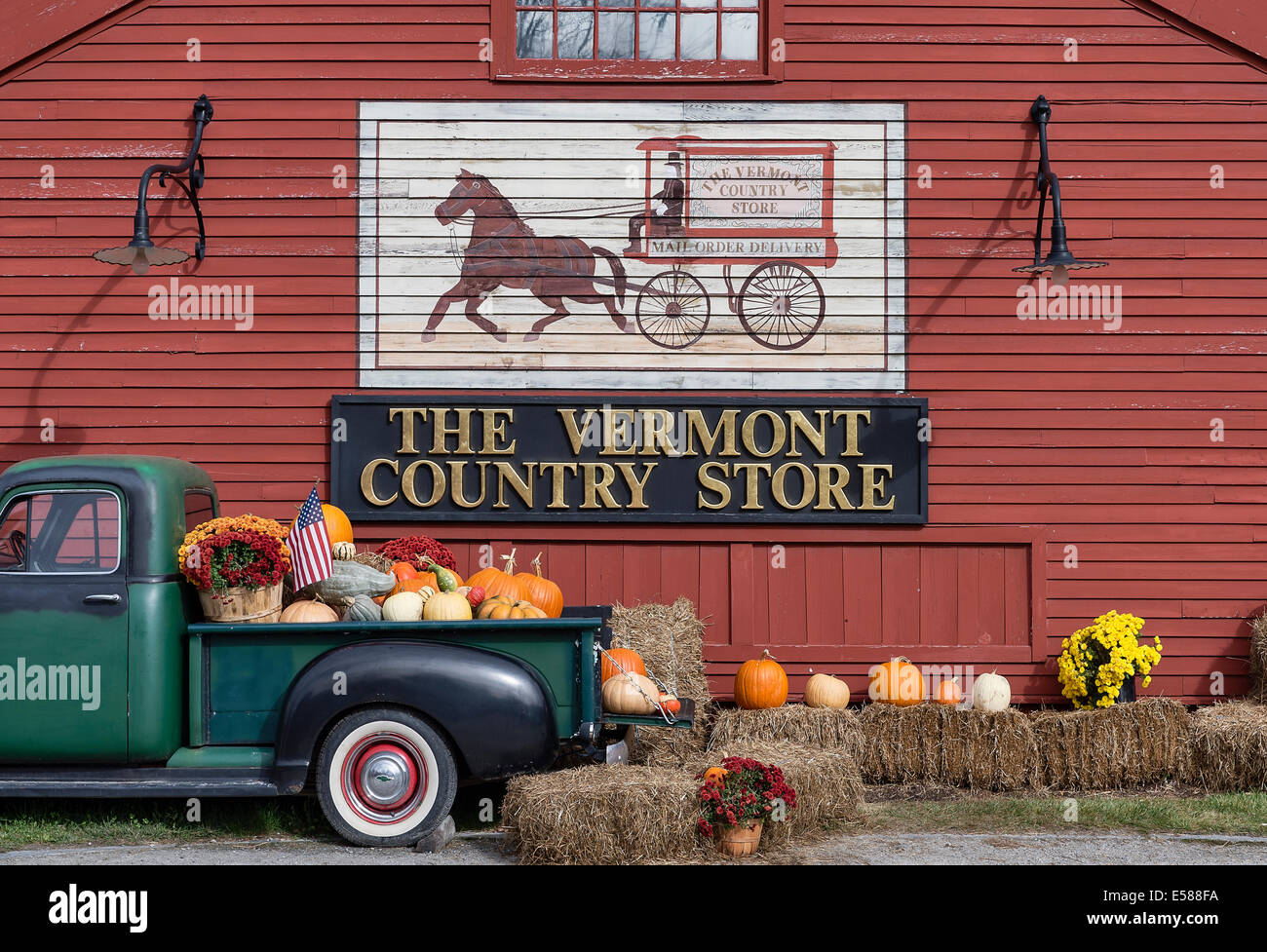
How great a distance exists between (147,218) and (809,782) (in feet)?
20.2

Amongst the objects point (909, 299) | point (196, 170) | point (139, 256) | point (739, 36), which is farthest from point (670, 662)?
point (196, 170)

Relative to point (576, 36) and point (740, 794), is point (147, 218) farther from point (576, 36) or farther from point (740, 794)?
point (740, 794)

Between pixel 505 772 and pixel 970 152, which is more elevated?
pixel 970 152

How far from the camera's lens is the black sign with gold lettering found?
8930 mm

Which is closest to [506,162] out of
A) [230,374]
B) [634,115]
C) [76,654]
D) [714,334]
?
[634,115]

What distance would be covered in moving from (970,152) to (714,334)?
2.42 meters

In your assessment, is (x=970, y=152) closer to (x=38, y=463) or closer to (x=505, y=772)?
(x=505, y=772)

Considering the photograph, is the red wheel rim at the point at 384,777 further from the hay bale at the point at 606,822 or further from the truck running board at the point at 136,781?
the hay bale at the point at 606,822

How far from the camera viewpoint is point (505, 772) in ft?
21.2

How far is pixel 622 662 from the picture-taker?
7.26 meters

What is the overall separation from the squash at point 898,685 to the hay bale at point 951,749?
28 centimetres

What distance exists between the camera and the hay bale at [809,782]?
22.6 feet

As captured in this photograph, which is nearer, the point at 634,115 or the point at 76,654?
the point at 76,654

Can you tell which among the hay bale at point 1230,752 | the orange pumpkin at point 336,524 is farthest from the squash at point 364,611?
the hay bale at point 1230,752
